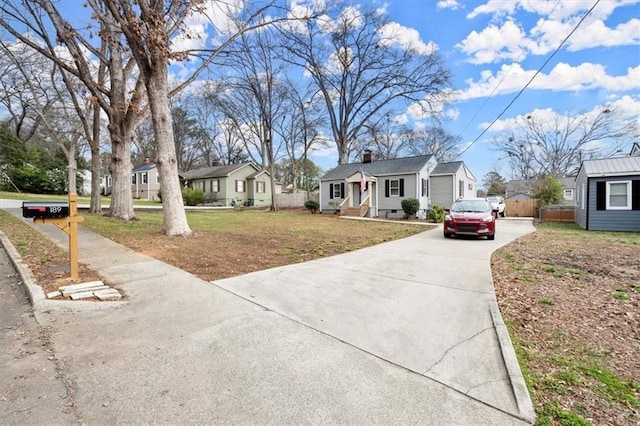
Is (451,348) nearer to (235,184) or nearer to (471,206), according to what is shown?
(471,206)

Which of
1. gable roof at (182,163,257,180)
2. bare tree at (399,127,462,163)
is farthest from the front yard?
bare tree at (399,127,462,163)

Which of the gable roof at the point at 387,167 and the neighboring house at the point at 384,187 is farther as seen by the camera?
the gable roof at the point at 387,167

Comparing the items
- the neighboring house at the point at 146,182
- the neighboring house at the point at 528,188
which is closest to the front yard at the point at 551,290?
the neighboring house at the point at 146,182

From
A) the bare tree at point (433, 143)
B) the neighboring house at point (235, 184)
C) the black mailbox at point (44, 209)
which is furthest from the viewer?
the bare tree at point (433, 143)

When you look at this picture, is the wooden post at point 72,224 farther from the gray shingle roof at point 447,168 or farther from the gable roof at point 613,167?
the gray shingle roof at point 447,168

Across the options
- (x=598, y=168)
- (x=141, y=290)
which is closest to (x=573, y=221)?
(x=598, y=168)

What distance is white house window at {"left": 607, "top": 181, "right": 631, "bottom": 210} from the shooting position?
13523 mm

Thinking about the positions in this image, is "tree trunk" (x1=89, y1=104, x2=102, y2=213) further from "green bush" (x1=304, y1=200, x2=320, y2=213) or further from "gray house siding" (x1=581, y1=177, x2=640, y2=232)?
"gray house siding" (x1=581, y1=177, x2=640, y2=232)

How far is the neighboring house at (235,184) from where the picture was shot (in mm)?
32031

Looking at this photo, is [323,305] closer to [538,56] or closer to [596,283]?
[596,283]

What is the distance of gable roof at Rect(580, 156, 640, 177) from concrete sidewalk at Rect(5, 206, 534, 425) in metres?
13.1

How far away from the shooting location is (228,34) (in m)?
11.0

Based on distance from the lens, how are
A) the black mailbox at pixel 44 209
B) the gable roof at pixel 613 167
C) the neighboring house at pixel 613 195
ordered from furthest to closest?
1. the neighboring house at pixel 613 195
2. the gable roof at pixel 613 167
3. the black mailbox at pixel 44 209

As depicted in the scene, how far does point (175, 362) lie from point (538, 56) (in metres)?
14.3
